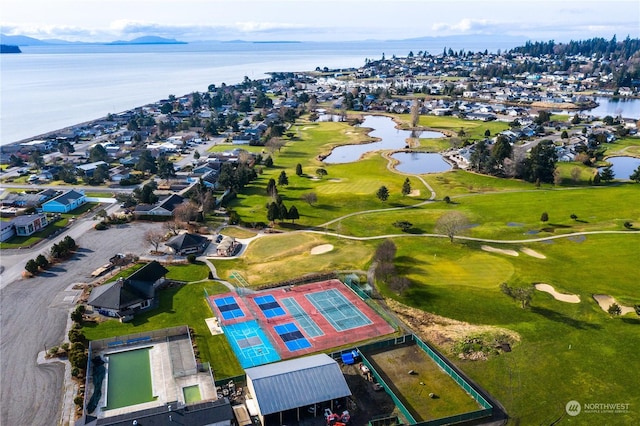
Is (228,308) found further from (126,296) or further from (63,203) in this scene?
(63,203)

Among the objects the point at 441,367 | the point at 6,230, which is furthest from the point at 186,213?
the point at 441,367

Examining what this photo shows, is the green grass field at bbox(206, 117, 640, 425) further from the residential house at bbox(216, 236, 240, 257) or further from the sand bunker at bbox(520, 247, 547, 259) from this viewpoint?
the residential house at bbox(216, 236, 240, 257)

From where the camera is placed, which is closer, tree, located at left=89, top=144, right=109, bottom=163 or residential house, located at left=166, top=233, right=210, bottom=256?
residential house, located at left=166, top=233, right=210, bottom=256

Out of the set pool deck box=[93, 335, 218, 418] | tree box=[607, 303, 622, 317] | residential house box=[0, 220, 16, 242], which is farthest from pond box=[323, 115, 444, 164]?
pool deck box=[93, 335, 218, 418]

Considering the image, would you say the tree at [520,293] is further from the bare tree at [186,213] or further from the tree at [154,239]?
the bare tree at [186,213]

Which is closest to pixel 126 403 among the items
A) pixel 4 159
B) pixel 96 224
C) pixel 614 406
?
pixel 614 406
